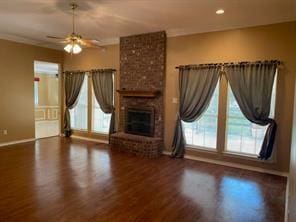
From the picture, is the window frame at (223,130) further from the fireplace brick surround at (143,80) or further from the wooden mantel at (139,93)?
the wooden mantel at (139,93)

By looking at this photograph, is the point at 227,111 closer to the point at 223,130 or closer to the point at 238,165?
the point at 223,130

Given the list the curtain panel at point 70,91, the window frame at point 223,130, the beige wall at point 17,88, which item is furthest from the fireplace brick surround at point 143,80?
the beige wall at point 17,88

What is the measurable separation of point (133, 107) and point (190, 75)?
1.78 metres

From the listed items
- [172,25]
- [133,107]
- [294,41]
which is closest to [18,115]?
[133,107]

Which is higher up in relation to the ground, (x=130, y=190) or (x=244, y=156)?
(x=244, y=156)

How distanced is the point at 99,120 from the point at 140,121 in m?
1.67

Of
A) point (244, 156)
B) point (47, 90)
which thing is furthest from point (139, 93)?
point (47, 90)

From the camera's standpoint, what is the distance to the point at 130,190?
3551 mm

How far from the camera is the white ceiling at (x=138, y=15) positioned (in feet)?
12.3

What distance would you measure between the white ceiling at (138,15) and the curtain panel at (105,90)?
124cm

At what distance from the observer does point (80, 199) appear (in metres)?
3.21

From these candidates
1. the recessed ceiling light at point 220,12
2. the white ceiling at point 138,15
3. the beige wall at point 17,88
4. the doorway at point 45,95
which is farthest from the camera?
the doorway at point 45,95

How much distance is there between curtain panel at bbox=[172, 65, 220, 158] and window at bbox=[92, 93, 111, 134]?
2370 millimetres

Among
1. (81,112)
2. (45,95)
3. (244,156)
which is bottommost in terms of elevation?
(244,156)
